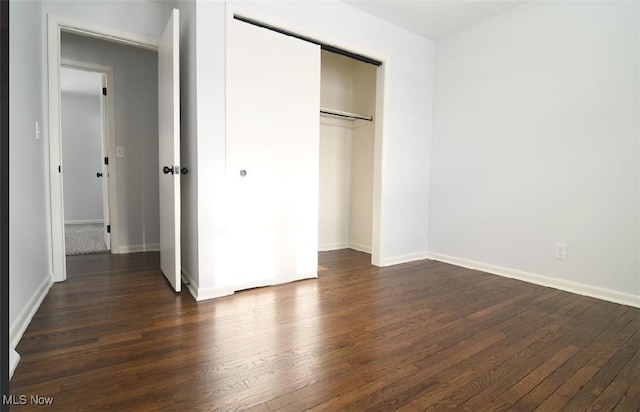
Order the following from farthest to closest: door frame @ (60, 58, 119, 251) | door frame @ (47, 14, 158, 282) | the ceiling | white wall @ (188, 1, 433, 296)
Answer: door frame @ (60, 58, 119, 251) < the ceiling < door frame @ (47, 14, 158, 282) < white wall @ (188, 1, 433, 296)

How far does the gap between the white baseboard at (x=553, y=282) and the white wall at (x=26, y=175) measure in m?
Answer: 3.34

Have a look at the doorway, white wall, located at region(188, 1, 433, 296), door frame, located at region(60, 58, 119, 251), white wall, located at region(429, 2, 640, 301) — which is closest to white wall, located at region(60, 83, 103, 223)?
the doorway

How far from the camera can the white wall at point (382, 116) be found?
2164mm

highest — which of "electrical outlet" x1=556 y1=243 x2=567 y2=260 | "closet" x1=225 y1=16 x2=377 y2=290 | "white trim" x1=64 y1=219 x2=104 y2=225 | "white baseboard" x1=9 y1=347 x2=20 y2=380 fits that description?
"closet" x1=225 y1=16 x2=377 y2=290

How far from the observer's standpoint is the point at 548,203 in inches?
102

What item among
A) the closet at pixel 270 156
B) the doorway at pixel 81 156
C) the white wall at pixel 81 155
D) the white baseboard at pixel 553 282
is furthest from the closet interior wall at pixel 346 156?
the white wall at pixel 81 155

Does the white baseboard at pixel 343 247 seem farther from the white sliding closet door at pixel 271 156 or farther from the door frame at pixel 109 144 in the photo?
the door frame at pixel 109 144

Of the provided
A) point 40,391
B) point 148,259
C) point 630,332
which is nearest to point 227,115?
point 40,391

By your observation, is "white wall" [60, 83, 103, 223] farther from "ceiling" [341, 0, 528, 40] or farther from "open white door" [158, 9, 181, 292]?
"ceiling" [341, 0, 528, 40]

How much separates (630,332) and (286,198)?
2266 millimetres

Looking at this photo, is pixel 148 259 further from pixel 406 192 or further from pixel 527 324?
pixel 527 324

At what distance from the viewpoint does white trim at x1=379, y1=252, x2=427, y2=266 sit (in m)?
3.21

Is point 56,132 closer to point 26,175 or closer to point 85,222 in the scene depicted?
point 26,175

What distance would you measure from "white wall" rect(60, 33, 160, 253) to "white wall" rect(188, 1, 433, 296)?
6.47 feet
